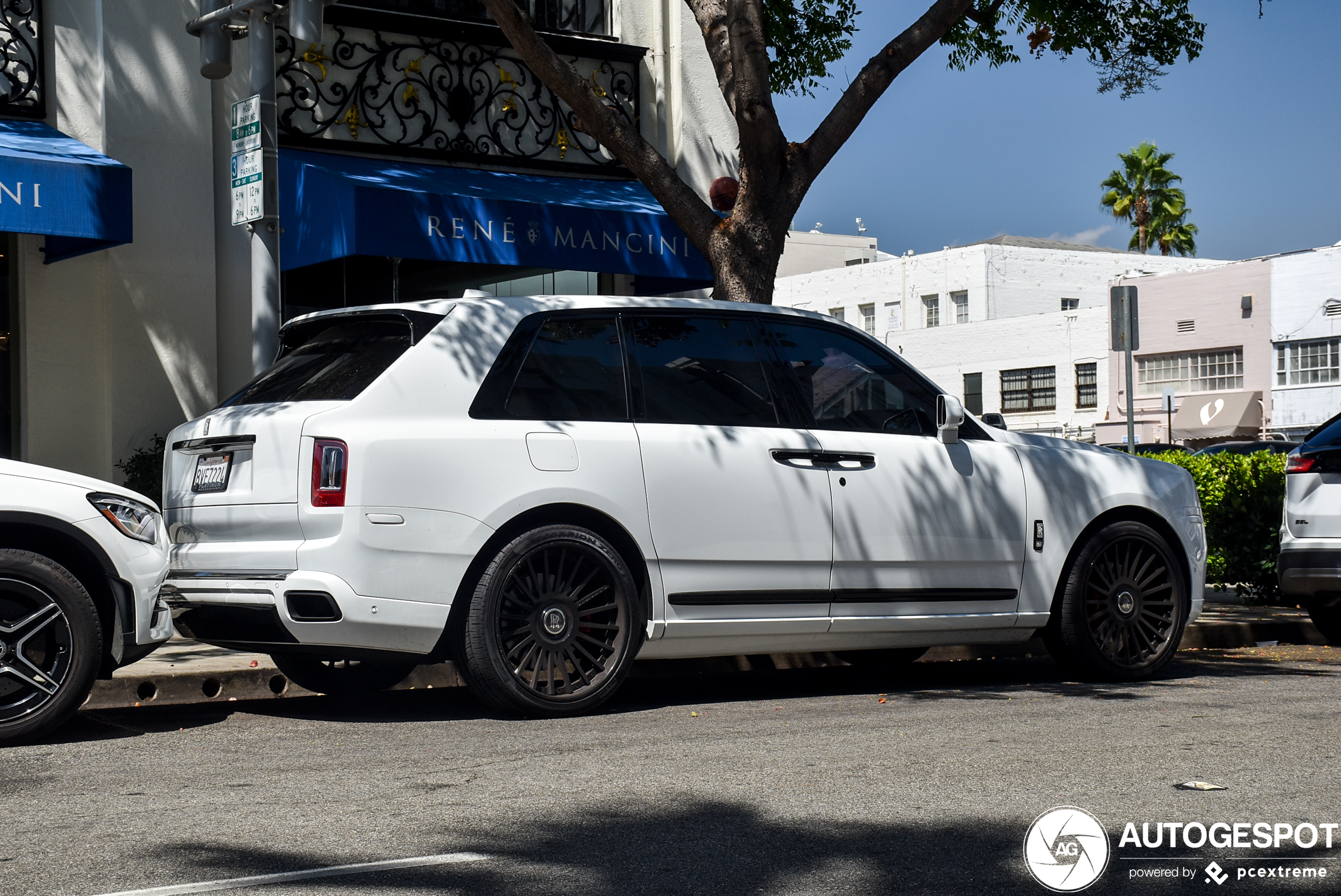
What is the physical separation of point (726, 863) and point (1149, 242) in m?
58.8

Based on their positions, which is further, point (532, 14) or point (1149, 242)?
point (1149, 242)

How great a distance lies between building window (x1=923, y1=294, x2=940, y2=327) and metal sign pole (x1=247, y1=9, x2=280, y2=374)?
4986 centimetres

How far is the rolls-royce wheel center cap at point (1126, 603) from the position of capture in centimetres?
791

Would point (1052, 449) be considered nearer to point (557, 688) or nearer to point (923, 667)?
point (923, 667)

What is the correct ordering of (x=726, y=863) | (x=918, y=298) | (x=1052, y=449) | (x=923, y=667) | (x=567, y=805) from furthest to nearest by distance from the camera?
(x=918, y=298) < (x=923, y=667) < (x=1052, y=449) < (x=567, y=805) < (x=726, y=863)

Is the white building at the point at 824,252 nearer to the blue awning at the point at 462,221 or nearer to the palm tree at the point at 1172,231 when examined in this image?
the palm tree at the point at 1172,231

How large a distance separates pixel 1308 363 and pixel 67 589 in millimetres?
41065

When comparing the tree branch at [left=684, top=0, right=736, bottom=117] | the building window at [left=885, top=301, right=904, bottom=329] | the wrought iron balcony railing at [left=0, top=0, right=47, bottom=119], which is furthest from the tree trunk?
the building window at [left=885, top=301, right=904, bottom=329]

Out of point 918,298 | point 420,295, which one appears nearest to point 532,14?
point 420,295

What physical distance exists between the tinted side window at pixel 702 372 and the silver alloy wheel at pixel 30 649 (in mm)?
2618

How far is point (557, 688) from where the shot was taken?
21.7 ft

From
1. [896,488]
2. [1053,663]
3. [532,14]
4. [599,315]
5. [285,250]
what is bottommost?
[1053,663]

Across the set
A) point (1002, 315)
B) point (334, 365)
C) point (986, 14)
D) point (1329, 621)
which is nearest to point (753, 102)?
point (986, 14)

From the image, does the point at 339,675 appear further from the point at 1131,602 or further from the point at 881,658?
the point at 1131,602
